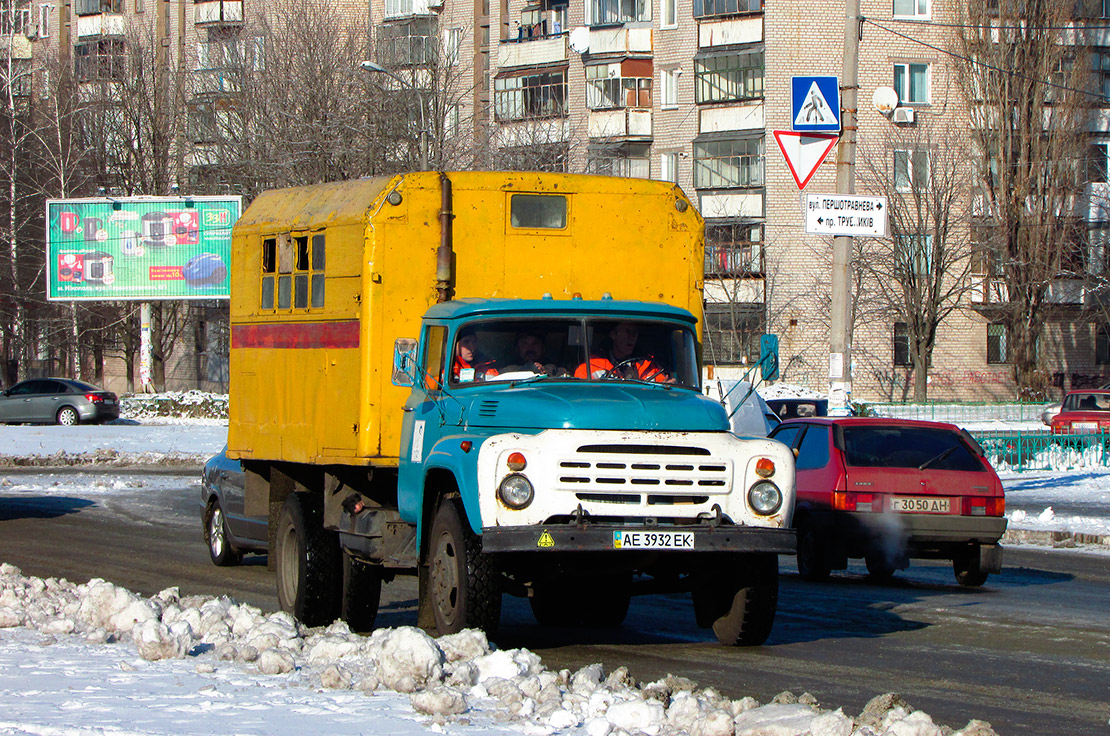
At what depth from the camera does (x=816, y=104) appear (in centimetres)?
1894

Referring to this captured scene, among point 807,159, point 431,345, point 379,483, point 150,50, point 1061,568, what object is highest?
point 150,50

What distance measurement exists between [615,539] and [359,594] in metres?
2.85

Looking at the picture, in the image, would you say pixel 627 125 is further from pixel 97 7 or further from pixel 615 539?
pixel 615 539

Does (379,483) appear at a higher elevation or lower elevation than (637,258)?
lower

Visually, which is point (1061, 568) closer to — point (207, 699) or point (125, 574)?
point (125, 574)

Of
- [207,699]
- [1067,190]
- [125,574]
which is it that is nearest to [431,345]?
[207,699]

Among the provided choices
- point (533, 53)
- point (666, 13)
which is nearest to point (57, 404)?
point (533, 53)

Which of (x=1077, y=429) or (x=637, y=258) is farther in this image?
(x=1077, y=429)

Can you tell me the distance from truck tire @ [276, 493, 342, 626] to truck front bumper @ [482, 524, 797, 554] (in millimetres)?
2515

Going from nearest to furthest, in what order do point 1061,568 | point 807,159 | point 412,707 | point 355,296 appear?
point 412,707 < point 355,296 < point 1061,568 < point 807,159

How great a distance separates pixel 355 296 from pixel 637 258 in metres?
2.00

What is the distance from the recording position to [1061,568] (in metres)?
16.0

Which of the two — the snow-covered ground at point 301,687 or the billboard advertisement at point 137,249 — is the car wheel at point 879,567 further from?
the billboard advertisement at point 137,249

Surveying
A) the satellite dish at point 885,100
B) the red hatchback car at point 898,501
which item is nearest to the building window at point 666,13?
the satellite dish at point 885,100
